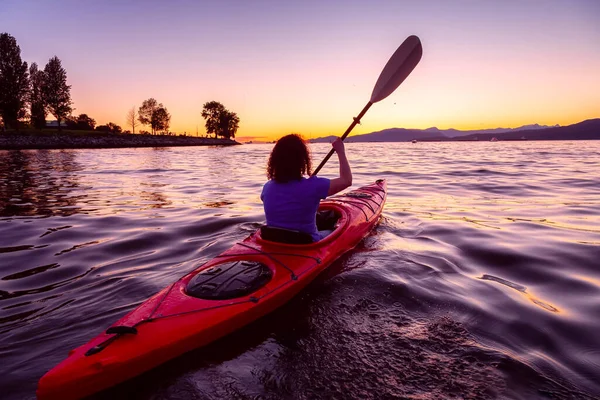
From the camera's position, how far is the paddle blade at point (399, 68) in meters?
6.34

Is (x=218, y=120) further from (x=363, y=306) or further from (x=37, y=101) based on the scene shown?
(x=363, y=306)

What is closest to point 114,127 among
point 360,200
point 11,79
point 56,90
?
point 56,90

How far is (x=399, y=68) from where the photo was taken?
21.0 feet

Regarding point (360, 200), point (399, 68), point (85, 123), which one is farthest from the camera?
point (85, 123)

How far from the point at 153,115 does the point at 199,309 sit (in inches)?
3829

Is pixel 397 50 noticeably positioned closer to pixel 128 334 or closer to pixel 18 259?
pixel 128 334

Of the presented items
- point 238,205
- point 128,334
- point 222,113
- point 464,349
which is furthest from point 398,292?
point 222,113

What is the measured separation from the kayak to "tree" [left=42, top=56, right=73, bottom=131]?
70.0 m

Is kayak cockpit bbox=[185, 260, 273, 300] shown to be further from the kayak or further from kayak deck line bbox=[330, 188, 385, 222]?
kayak deck line bbox=[330, 188, 385, 222]

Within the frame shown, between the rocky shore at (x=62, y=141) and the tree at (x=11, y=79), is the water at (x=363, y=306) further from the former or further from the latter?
the tree at (x=11, y=79)

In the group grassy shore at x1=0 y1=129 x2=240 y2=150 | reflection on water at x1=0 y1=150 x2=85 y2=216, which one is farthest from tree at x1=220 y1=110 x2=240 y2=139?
reflection on water at x1=0 y1=150 x2=85 y2=216

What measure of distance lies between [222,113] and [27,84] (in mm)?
58661

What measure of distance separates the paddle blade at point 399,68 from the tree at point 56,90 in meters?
68.6

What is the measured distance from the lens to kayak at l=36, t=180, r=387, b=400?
213 centimetres
